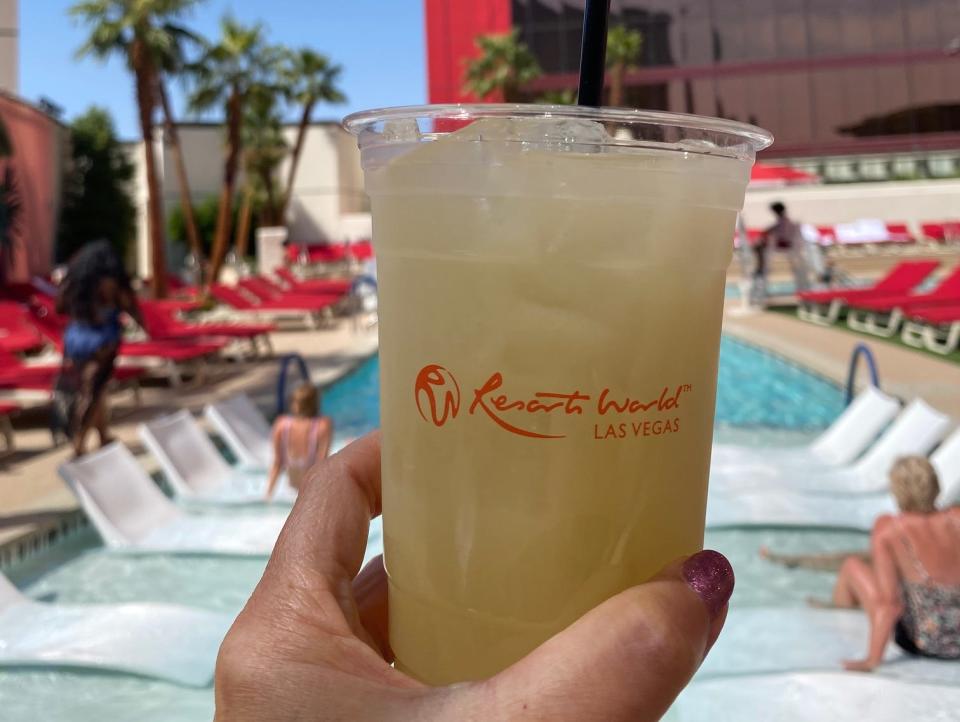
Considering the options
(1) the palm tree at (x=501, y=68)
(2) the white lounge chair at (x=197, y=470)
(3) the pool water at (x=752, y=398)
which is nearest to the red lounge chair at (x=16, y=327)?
(3) the pool water at (x=752, y=398)

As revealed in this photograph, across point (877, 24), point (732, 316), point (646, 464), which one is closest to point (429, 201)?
point (646, 464)

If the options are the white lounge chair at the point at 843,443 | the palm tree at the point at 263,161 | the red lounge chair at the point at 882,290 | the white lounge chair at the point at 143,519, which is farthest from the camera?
the palm tree at the point at 263,161

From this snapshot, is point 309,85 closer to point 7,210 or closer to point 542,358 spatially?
point 7,210

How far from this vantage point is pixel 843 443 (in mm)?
7145

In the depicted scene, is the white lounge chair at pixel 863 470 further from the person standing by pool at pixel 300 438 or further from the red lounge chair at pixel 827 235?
the red lounge chair at pixel 827 235

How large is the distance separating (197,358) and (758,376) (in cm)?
688

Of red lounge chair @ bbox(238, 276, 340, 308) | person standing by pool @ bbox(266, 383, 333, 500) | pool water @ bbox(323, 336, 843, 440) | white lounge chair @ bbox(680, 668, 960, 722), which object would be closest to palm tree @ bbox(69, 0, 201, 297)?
red lounge chair @ bbox(238, 276, 340, 308)

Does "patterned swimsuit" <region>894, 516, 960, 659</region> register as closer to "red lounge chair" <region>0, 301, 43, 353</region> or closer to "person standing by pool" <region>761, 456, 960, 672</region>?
"person standing by pool" <region>761, 456, 960, 672</region>

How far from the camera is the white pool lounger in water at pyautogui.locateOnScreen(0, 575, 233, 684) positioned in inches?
152

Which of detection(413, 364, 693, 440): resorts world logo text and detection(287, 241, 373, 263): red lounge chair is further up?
detection(287, 241, 373, 263): red lounge chair

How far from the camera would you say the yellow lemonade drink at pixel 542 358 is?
98 cm

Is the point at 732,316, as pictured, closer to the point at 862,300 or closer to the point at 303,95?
the point at 862,300

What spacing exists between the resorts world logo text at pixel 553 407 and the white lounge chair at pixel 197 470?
211 inches

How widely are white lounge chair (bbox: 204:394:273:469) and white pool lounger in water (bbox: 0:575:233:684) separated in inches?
111
